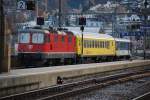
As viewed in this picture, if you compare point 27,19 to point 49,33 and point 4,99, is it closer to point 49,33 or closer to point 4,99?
point 49,33

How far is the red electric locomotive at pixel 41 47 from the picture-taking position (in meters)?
39.6

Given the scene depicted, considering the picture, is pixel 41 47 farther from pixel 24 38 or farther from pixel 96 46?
pixel 96 46

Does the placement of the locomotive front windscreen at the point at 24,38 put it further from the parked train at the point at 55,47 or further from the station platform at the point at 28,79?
the station platform at the point at 28,79

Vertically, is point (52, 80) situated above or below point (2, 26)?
below

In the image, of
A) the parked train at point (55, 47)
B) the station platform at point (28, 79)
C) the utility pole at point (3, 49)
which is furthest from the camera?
the parked train at point (55, 47)

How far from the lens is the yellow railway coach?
152 feet

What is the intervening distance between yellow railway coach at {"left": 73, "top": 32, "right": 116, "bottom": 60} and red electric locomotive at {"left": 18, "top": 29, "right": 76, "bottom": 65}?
12.2 feet

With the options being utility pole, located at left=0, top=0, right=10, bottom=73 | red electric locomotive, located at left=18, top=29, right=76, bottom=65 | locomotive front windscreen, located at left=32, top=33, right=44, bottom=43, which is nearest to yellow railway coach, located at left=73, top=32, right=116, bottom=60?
red electric locomotive, located at left=18, top=29, right=76, bottom=65

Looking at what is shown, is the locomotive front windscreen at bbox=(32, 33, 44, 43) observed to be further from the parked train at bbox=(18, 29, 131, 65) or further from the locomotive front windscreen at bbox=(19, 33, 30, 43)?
the locomotive front windscreen at bbox=(19, 33, 30, 43)

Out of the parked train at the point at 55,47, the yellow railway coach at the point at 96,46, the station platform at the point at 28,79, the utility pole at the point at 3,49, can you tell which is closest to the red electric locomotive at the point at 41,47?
the parked train at the point at 55,47

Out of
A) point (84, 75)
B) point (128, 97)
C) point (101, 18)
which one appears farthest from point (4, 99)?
point (101, 18)

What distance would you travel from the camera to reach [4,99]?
712 inches

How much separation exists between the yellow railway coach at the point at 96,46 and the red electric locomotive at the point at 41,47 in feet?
12.2

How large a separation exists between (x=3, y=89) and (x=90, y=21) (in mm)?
109076
